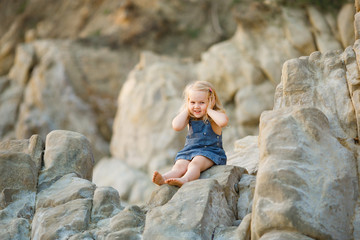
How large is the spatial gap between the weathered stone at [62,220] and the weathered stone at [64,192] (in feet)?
0.27

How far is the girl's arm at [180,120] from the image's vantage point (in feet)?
15.7

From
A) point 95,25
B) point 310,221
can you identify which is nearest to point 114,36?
point 95,25

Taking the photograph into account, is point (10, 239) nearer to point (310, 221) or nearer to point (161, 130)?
point (310, 221)

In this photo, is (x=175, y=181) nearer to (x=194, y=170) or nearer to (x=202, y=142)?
(x=194, y=170)

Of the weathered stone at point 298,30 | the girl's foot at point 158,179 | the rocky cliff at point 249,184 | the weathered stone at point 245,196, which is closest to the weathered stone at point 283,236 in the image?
the rocky cliff at point 249,184

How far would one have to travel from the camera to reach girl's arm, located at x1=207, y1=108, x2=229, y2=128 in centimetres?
464

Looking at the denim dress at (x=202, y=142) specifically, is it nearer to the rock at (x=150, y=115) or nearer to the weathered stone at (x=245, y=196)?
the weathered stone at (x=245, y=196)

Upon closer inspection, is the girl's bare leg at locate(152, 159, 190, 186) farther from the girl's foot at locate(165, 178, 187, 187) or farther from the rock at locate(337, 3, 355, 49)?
the rock at locate(337, 3, 355, 49)

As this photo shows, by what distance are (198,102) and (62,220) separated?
1678 millimetres

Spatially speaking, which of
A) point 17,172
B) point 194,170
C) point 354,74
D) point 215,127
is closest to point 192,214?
point 194,170

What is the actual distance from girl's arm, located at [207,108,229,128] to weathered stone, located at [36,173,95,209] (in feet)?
4.26

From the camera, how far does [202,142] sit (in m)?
4.80

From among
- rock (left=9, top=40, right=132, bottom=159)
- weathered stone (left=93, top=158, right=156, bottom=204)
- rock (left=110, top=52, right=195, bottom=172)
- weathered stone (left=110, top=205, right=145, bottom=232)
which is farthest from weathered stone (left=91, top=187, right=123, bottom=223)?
rock (left=9, top=40, right=132, bottom=159)

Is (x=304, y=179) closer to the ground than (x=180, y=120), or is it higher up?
closer to the ground
